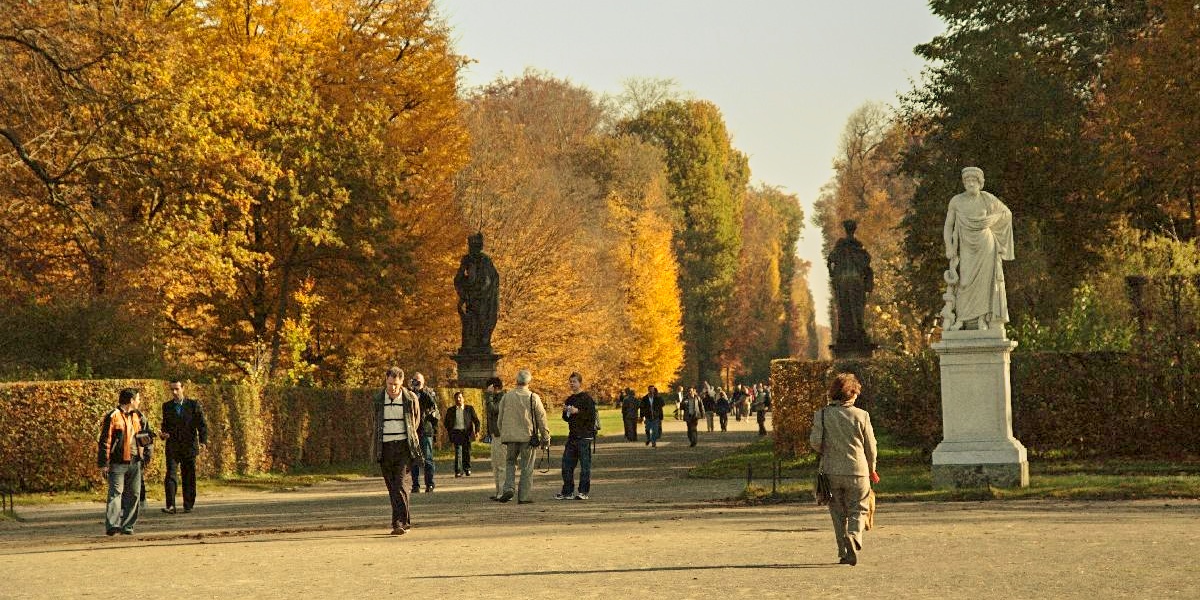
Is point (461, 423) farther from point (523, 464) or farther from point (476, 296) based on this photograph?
point (476, 296)

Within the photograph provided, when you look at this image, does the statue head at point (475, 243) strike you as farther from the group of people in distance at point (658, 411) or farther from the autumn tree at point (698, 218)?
the autumn tree at point (698, 218)

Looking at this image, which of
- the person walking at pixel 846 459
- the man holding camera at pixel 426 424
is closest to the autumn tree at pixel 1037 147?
the man holding camera at pixel 426 424

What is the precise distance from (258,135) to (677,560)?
89.5ft

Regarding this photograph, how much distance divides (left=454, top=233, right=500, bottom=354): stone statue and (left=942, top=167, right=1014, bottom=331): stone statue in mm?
21251

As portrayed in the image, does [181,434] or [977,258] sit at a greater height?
[977,258]

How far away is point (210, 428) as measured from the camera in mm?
29438

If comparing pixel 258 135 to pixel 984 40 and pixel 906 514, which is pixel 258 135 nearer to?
pixel 984 40

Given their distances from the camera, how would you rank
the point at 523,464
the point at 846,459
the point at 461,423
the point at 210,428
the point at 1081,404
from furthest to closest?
the point at 461,423, the point at 210,428, the point at 1081,404, the point at 523,464, the point at 846,459

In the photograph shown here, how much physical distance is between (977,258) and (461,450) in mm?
13318

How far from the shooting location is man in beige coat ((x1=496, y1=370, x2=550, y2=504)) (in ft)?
72.1

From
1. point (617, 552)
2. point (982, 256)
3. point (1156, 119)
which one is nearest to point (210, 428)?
point (982, 256)

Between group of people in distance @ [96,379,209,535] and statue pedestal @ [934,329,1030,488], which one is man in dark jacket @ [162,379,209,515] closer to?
group of people in distance @ [96,379,209,535]

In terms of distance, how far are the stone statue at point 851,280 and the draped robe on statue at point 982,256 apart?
16418mm

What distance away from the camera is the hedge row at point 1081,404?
2533cm
